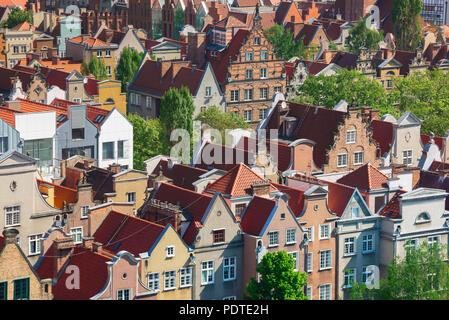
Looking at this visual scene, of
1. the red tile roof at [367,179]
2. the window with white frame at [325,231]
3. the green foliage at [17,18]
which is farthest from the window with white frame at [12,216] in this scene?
the green foliage at [17,18]

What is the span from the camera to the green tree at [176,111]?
4304 inches

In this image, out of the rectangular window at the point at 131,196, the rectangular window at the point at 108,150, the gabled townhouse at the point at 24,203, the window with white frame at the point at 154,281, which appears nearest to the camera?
the window with white frame at the point at 154,281

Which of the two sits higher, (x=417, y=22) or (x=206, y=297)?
(x=417, y=22)

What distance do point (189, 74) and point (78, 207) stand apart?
5111 centimetres

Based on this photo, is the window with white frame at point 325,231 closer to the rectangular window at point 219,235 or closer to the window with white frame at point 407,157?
the rectangular window at point 219,235

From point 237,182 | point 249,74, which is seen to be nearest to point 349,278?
point 237,182

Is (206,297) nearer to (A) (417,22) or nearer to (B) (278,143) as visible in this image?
(B) (278,143)

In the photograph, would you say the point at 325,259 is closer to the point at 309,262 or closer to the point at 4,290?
the point at 309,262

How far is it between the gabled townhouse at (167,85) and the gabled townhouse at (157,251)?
49.1 metres

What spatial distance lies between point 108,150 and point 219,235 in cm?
2450

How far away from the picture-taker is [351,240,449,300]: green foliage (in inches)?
2768

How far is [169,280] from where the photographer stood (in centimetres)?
7006
